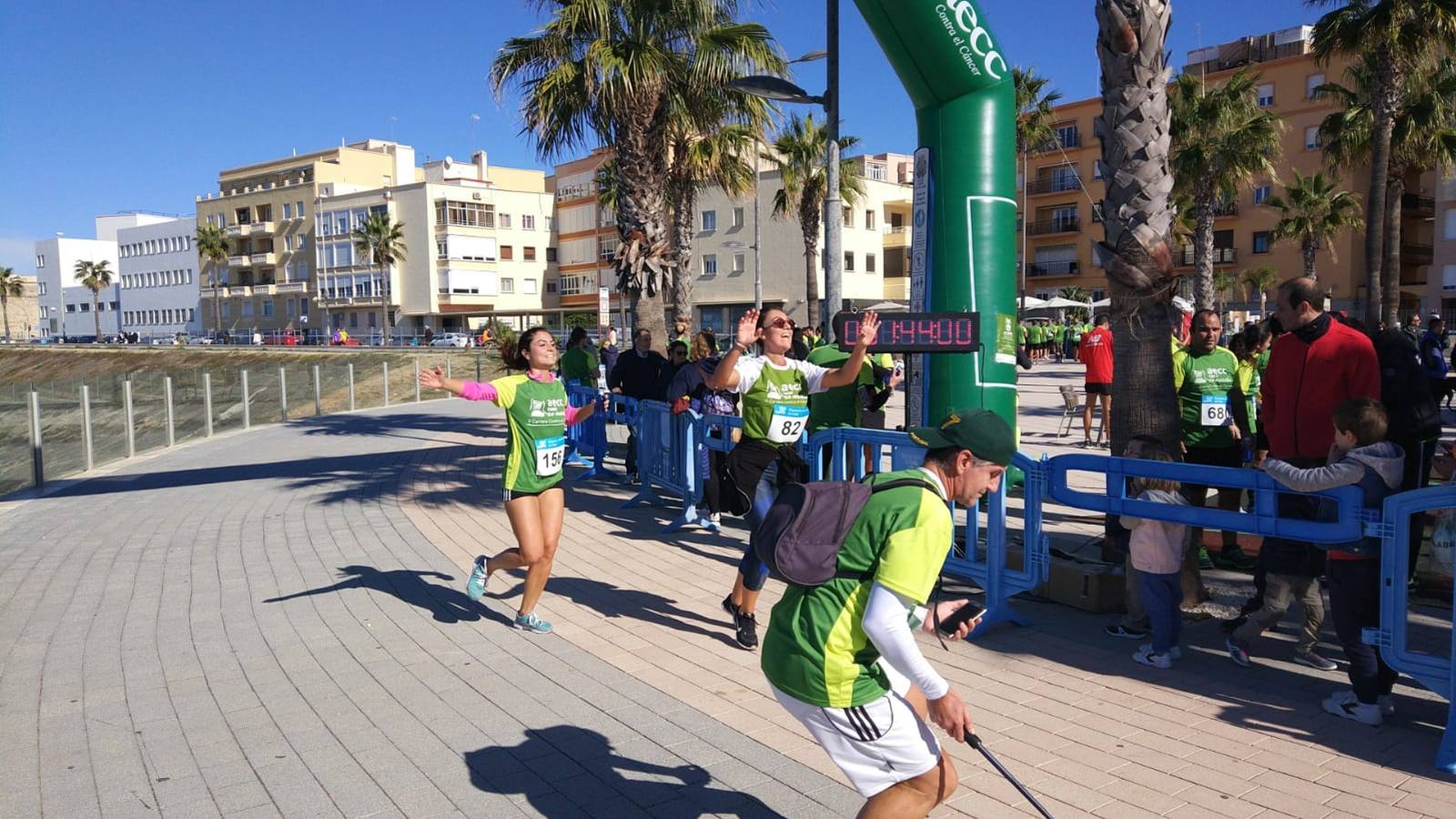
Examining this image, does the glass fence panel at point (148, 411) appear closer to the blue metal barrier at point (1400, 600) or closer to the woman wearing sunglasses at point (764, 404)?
the woman wearing sunglasses at point (764, 404)

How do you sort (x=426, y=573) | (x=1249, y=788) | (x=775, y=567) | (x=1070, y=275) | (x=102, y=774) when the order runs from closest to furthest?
(x=775, y=567)
(x=1249, y=788)
(x=102, y=774)
(x=426, y=573)
(x=1070, y=275)

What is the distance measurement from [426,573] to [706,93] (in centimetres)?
1065

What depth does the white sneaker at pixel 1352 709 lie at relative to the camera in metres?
4.55


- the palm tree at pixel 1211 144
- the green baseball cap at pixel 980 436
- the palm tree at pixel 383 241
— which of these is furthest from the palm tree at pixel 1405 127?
the palm tree at pixel 383 241

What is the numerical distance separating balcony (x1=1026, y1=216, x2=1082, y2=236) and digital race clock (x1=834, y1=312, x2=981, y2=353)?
5690 centimetres

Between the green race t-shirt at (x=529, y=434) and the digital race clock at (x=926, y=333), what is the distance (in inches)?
72.7

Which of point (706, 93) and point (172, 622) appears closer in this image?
point (172, 622)

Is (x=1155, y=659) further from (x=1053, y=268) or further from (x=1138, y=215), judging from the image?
(x=1053, y=268)

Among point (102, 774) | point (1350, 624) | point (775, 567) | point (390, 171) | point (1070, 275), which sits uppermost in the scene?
point (390, 171)

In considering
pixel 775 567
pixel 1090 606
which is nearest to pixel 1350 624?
pixel 1090 606

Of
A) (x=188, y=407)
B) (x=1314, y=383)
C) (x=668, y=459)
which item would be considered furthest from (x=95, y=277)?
(x=1314, y=383)

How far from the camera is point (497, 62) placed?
15.6 metres

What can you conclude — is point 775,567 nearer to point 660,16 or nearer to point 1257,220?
point 660,16

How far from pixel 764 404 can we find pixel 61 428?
1161cm
